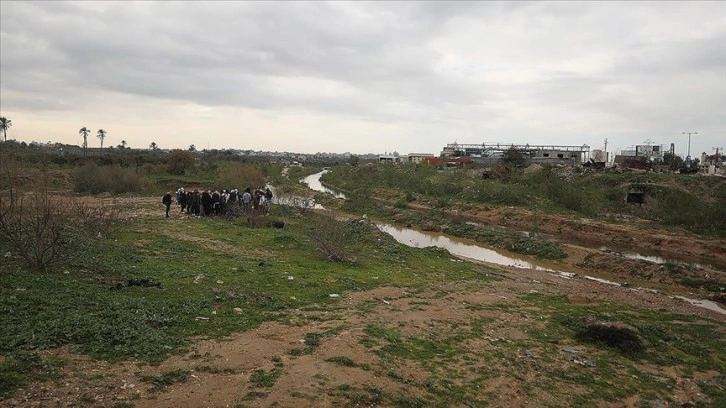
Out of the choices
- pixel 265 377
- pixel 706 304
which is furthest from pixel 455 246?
pixel 265 377

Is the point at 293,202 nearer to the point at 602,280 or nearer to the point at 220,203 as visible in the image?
the point at 220,203

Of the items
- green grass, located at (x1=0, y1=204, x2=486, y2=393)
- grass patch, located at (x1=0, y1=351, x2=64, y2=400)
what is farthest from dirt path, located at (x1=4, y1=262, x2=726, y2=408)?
green grass, located at (x1=0, y1=204, x2=486, y2=393)

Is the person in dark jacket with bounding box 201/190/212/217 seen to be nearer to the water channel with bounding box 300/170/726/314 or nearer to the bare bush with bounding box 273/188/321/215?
the bare bush with bounding box 273/188/321/215

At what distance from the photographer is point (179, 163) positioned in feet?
202

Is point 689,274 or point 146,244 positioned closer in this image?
point 146,244

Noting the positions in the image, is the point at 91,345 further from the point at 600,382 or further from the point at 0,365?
the point at 600,382

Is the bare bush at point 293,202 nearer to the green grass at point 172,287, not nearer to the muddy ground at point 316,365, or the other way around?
the green grass at point 172,287

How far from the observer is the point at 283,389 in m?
6.71

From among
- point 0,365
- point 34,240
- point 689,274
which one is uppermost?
point 34,240

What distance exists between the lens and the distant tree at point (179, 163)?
60.7 m

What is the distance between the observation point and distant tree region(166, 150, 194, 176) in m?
60.7

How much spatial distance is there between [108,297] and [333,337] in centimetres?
469

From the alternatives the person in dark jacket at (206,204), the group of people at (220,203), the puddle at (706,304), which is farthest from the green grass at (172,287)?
the puddle at (706,304)

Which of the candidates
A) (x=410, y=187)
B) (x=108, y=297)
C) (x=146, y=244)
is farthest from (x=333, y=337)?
(x=410, y=187)
